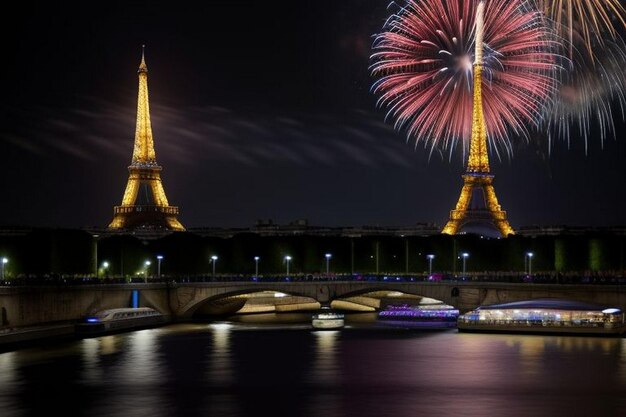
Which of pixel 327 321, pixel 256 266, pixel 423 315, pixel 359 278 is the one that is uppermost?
pixel 256 266

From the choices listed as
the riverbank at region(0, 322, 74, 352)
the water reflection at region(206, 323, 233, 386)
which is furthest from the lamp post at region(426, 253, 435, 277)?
the riverbank at region(0, 322, 74, 352)

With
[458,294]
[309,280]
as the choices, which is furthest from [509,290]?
[309,280]

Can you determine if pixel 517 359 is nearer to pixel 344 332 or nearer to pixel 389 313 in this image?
pixel 344 332

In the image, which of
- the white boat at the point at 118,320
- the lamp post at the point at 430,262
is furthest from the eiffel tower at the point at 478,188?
the white boat at the point at 118,320

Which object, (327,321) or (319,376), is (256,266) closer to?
(327,321)

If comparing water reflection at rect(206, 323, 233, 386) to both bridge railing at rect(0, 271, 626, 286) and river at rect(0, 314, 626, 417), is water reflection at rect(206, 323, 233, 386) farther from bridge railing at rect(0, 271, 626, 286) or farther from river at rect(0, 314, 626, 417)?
bridge railing at rect(0, 271, 626, 286)

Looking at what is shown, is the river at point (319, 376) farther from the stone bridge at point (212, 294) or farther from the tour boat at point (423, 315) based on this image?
the tour boat at point (423, 315)

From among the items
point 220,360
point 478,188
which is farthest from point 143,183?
point 220,360
